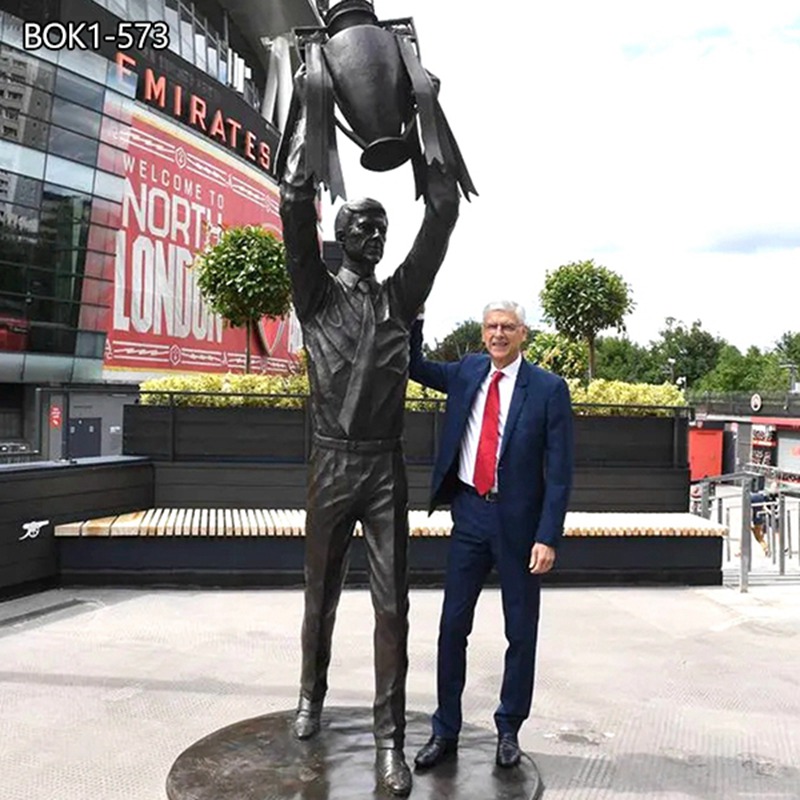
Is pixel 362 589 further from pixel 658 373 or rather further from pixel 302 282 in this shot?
pixel 658 373

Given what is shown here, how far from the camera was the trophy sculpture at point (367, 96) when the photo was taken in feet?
11.0

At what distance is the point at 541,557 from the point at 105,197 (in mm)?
23053

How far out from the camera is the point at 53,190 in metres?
→ 22.8

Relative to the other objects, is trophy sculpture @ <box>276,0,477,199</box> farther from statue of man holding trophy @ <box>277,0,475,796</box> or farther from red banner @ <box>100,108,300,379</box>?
red banner @ <box>100,108,300,379</box>

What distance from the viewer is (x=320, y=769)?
346 centimetres

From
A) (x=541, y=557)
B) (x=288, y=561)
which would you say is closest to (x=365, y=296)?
(x=541, y=557)

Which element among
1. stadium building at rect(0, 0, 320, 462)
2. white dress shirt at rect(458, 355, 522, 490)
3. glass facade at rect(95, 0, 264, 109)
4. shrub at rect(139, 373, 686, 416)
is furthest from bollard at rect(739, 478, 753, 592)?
glass facade at rect(95, 0, 264, 109)

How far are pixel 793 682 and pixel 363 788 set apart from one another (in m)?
3.26

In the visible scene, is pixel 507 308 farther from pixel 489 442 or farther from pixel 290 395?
pixel 290 395

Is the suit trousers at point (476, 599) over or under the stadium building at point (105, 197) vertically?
under

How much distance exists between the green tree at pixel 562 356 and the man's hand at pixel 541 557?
11.5 meters

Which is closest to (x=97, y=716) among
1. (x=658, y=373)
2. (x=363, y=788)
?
(x=363, y=788)

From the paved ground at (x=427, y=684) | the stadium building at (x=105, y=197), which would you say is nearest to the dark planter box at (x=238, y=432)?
the paved ground at (x=427, y=684)

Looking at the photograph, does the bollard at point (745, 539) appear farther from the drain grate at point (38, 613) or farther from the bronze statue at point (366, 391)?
the drain grate at point (38, 613)
